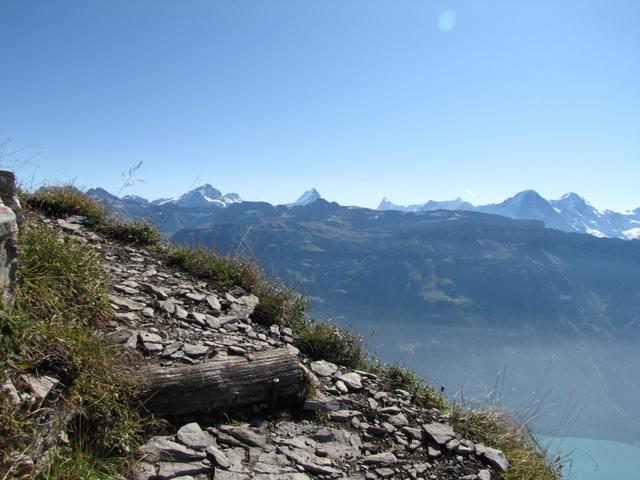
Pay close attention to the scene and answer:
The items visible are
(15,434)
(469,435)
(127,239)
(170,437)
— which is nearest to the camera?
(15,434)

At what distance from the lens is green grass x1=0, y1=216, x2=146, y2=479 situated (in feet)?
13.1

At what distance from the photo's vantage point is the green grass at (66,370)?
13.1 ft

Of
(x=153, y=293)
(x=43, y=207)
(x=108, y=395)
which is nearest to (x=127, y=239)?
(x=43, y=207)

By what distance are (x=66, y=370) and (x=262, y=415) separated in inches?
112

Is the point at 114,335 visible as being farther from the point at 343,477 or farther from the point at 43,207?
the point at 43,207

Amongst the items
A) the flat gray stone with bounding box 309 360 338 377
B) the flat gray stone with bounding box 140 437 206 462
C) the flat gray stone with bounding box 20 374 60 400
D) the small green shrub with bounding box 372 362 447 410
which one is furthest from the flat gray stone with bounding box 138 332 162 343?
the small green shrub with bounding box 372 362 447 410

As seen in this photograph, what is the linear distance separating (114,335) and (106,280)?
1.26 meters

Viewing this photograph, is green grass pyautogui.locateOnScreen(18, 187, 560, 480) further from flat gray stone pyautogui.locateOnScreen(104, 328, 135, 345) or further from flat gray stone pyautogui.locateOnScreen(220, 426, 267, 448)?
flat gray stone pyautogui.locateOnScreen(220, 426, 267, 448)

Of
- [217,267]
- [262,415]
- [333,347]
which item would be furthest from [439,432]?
[217,267]

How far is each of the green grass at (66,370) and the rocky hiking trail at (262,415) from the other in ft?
1.31

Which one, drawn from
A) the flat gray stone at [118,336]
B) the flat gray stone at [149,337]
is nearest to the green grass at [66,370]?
the flat gray stone at [118,336]

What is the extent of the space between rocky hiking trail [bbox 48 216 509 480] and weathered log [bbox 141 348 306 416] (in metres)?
0.01

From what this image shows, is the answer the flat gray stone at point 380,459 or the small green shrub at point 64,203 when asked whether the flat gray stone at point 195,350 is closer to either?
the flat gray stone at point 380,459

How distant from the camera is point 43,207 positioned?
1228cm
